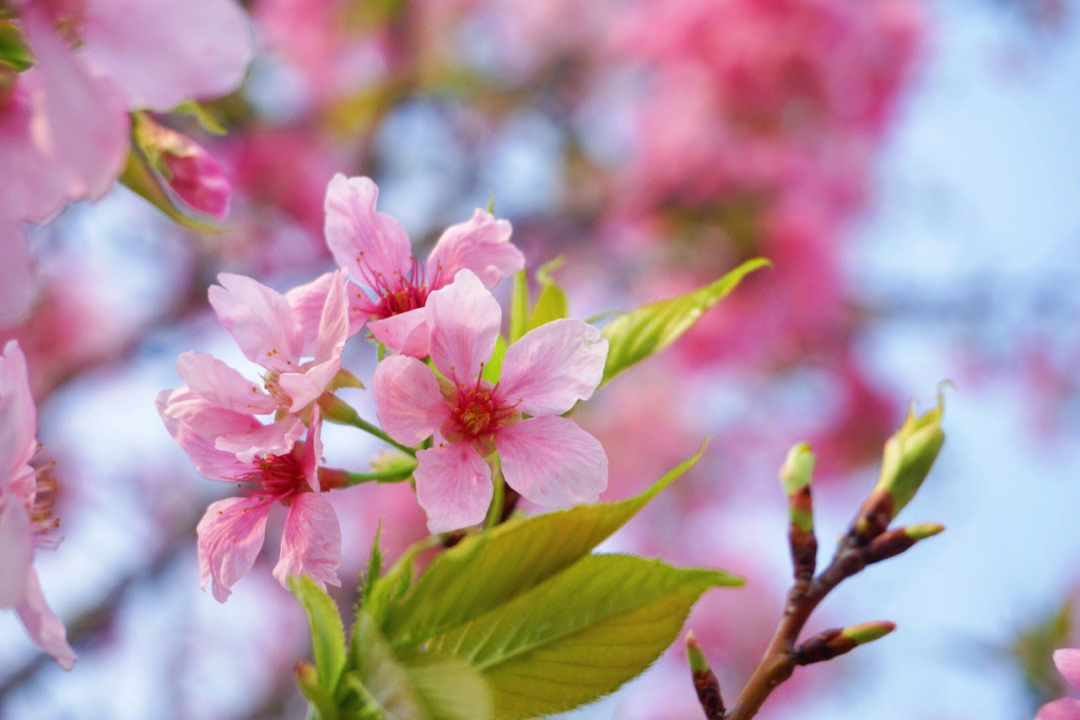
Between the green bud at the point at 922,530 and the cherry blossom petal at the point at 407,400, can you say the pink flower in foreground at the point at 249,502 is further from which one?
the green bud at the point at 922,530

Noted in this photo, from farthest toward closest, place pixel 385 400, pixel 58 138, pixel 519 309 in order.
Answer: pixel 519 309 → pixel 385 400 → pixel 58 138

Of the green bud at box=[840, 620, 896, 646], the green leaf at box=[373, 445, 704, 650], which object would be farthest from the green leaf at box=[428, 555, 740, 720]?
the green bud at box=[840, 620, 896, 646]

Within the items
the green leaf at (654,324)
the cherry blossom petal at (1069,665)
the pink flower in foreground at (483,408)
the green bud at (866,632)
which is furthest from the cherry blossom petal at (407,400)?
the cherry blossom petal at (1069,665)

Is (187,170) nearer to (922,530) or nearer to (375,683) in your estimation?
(375,683)

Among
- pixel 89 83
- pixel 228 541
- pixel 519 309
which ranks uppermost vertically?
pixel 89 83

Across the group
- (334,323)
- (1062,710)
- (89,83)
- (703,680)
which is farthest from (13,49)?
(1062,710)

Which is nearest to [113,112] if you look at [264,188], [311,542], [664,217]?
[311,542]

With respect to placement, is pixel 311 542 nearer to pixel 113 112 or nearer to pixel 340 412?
pixel 340 412
